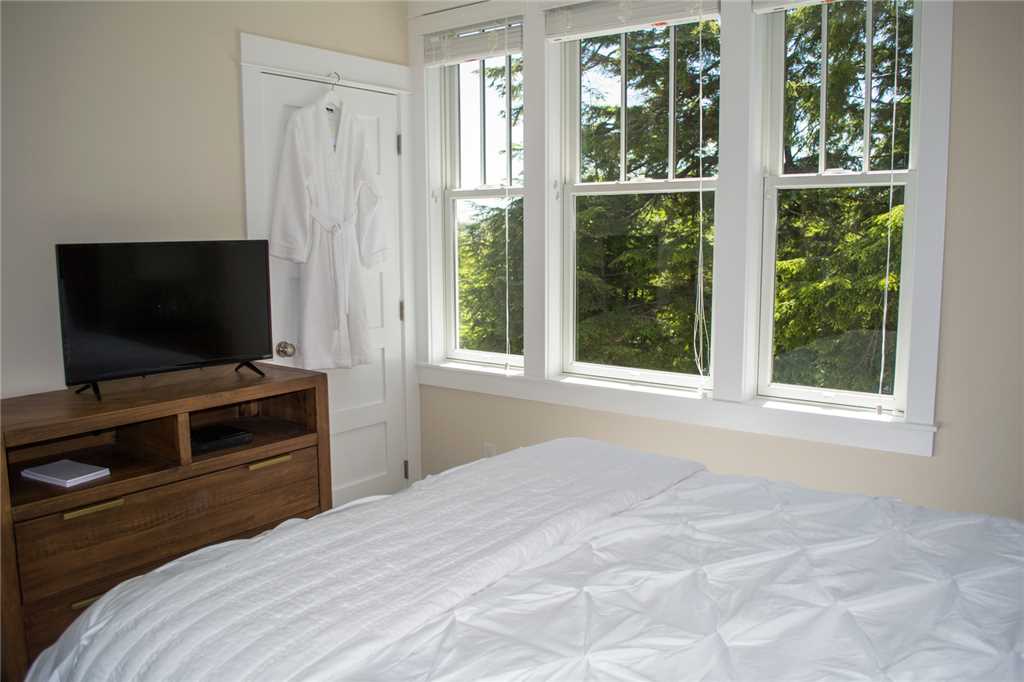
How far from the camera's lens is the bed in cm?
117

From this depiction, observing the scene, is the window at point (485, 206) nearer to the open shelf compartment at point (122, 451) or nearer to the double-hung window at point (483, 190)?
the double-hung window at point (483, 190)

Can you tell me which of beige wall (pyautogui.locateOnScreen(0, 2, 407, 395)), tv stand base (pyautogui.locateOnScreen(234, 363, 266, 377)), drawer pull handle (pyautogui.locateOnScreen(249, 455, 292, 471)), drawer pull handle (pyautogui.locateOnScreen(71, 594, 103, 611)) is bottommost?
drawer pull handle (pyautogui.locateOnScreen(71, 594, 103, 611))

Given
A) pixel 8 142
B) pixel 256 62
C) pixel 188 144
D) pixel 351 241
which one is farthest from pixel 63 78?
pixel 351 241

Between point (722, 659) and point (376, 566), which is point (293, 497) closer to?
point (376, 566)

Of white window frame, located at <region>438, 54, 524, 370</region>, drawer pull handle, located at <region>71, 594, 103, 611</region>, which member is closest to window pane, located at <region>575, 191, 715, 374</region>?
white window frame, located at <region>438, 54, 524, 370</region>

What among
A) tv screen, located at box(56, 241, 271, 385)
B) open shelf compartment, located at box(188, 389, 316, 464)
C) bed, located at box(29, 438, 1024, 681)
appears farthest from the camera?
open shelf compartment, located at box(188, 389, 316, 464)

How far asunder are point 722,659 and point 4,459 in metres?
1.90

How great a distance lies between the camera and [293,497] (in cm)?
281

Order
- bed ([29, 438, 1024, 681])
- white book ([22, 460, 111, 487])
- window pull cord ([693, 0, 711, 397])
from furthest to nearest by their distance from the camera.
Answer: window pull cord ([693, 0, 711, 397]) < white book ([22, 460, 111, 487]) < bed ([29, 438, 1024, 681])

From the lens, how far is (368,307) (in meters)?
3.65

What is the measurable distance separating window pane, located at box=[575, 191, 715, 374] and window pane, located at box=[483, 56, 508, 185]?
1.57 ft

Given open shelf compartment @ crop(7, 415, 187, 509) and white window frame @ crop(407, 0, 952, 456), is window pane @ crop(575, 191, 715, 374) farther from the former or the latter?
open shelf compartment @ crop(7, 415, 187, 509)

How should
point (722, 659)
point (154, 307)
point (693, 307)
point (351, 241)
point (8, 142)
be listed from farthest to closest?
point (351, 241), point (693, 307), point (154, 307), point (8, 142), point (722, 659)

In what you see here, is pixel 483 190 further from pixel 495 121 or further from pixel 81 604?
pixel 81 604
